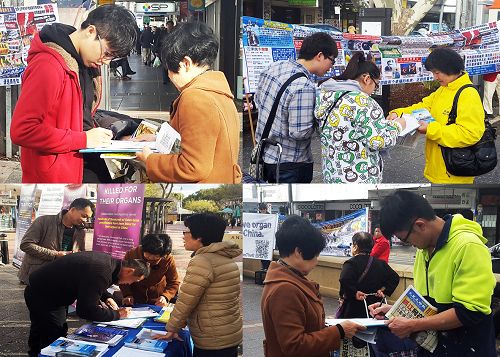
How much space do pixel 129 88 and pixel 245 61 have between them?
1086mm

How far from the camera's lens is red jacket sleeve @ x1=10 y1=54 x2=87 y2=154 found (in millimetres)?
3248

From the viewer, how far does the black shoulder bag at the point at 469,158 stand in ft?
13.8

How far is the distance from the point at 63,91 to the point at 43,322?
3.41 ft

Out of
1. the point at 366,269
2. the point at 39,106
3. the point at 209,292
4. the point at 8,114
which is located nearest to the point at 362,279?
the point at 366,269

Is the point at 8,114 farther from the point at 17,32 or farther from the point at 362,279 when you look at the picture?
the point at 362,279

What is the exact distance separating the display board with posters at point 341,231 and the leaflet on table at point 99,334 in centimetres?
98

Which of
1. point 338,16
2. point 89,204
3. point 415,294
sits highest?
point 338,16

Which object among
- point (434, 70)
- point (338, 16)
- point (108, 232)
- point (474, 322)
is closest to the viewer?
point (474, 322)

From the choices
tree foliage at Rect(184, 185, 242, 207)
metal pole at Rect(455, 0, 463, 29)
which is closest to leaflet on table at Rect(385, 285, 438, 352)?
tree foliage at Rect(184, 185, 242, 207)

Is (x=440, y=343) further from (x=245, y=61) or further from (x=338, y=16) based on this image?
(x=338, y=16)

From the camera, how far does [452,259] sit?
3.23 m

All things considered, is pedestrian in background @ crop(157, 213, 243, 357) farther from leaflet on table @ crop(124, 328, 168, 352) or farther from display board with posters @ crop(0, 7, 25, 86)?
display board with posters @ crop(0, 7, 25, 86)

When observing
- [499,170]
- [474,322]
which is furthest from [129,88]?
[499,170]

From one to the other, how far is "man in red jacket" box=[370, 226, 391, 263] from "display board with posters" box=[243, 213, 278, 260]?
433 millimetres
